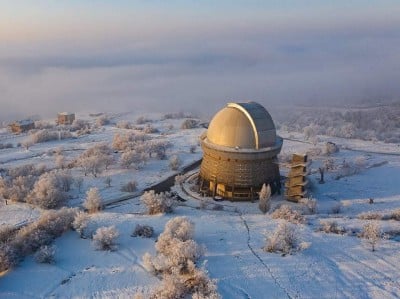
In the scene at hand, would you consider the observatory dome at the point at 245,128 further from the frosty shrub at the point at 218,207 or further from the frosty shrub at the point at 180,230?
the frosty shrub at the point at 180,230

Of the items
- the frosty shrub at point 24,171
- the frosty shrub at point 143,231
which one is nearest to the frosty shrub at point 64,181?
the frosty shrub at point 24,171

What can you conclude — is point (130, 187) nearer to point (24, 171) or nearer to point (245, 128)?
point (245, 128)

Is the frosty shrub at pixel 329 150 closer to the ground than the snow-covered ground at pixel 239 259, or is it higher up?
higher up

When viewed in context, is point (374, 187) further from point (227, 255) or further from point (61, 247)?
point (61, 247)

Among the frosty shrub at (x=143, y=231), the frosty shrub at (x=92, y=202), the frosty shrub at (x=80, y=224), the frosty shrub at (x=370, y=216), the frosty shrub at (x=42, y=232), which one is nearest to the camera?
the frosty shrub at (x=42, y=232)

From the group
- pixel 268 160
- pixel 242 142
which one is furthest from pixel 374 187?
pixel 242 142

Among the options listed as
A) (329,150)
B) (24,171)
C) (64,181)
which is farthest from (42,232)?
(329,150)

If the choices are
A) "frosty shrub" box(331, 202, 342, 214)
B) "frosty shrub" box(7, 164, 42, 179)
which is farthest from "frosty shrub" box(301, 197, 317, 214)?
"frosty shrub" box(7, 164, 42, 179)
